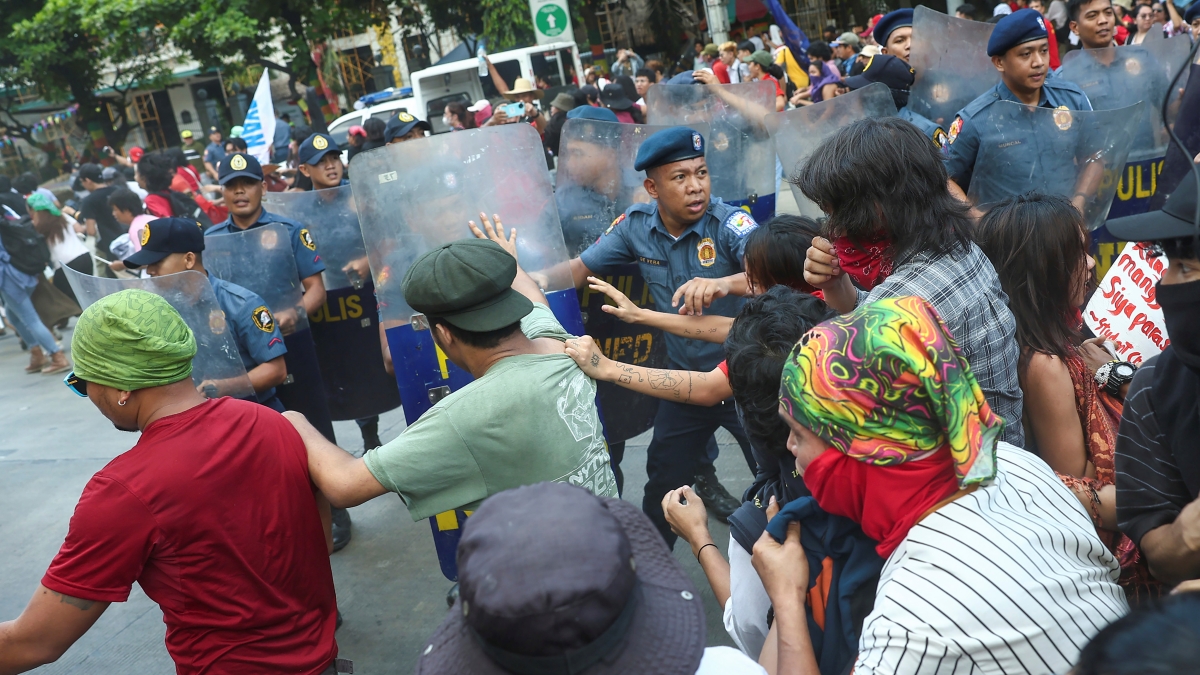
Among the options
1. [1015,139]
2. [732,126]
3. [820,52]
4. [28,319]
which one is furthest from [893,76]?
[28,319]

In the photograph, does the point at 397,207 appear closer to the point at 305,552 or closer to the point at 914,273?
the point at 305,552

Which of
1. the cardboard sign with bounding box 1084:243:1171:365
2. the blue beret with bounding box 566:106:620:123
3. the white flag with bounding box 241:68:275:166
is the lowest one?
the cardboard sign with bounding box 1084:243:1171:365

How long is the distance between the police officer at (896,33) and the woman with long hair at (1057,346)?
2.86 meters

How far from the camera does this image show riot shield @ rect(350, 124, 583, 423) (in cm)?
284

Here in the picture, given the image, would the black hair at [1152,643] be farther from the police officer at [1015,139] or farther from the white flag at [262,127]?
the white flag at [262,127]

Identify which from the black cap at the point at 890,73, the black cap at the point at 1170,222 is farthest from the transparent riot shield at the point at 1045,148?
the black cap at the point at 1170,222

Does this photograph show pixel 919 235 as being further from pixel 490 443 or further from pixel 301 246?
pixel 301 246

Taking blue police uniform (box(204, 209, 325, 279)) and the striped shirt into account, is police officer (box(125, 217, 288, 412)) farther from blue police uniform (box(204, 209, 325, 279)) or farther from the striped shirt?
the striped shirt

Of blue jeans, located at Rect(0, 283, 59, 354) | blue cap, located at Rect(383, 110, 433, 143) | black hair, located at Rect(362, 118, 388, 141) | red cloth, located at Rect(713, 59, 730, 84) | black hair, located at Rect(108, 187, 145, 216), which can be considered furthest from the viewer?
red cloth, located at Rect(713, 59, 730, 84)

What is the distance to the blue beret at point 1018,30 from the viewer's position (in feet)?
11.4

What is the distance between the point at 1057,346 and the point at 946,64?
102 inches

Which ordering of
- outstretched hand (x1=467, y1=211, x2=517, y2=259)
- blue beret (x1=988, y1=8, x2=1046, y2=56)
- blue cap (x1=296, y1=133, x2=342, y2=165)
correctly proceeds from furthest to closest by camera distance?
1. blue cap (x1=296, y1=133, x2=342, y2=165)
2. blue beret (x1=988, y1=8, x2=1046, y2=56)
3. outstretched hand (x1=467, y1=211, x2=517, y2=259)

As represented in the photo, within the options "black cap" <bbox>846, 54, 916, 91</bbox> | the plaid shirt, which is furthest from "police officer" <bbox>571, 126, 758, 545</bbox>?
"black cap" <bbox>846, 54, 916, 91</bbox>

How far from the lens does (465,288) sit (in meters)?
1.99
